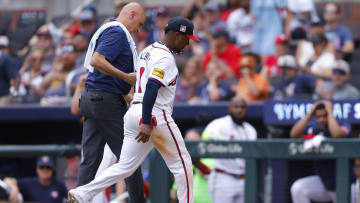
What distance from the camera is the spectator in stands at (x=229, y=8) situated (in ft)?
39.3

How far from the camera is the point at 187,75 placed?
10391 mm

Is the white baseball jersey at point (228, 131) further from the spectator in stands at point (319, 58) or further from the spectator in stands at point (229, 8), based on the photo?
the spectator in stands at point (229, 8)

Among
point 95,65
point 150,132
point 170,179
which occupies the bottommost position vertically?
point 170,179

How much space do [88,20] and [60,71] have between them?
4.06 feet

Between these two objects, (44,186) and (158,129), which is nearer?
(158,129)

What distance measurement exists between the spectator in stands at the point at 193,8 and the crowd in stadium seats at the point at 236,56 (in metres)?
0.02

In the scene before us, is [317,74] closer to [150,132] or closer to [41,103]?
[41,103]

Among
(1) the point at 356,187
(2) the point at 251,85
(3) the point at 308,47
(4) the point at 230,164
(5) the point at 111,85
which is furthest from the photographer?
(3) the point at 308,47

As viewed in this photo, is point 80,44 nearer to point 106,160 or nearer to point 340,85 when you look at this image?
point 340,85

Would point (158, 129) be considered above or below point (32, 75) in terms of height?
below

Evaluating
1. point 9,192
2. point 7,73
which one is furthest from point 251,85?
point 7,73

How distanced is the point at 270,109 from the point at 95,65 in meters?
3.19

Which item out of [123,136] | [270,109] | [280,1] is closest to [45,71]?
[280,1]

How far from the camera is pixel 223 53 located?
10930 mm
